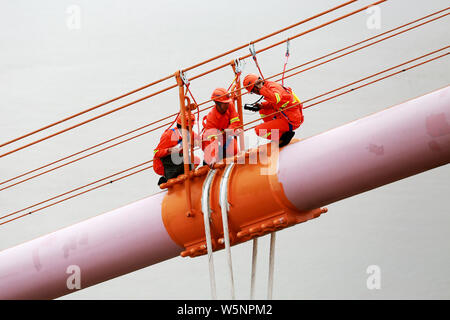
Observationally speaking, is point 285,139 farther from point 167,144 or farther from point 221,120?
point 167,144

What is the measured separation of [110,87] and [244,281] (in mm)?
3251

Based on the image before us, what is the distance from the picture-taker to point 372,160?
13.8 ft

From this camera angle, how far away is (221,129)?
5.09 m

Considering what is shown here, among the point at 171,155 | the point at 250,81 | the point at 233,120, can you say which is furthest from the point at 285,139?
the point at 171,155

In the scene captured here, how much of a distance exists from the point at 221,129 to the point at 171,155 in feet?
1.28

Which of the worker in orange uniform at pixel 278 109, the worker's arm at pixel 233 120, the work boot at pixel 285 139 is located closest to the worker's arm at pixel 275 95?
the worker in orange uniform at pixel 278 109

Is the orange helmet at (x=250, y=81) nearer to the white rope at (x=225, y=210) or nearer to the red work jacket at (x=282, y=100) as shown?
the red work jacket at (x=282, y=100)

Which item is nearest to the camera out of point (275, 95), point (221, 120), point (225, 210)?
point (225, 210)

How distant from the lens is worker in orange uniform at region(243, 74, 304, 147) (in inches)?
185

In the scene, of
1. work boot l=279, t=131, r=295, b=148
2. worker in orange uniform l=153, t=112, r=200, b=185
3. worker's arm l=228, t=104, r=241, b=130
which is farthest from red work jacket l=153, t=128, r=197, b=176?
work boot l=279, t=131, r=295, b=148
